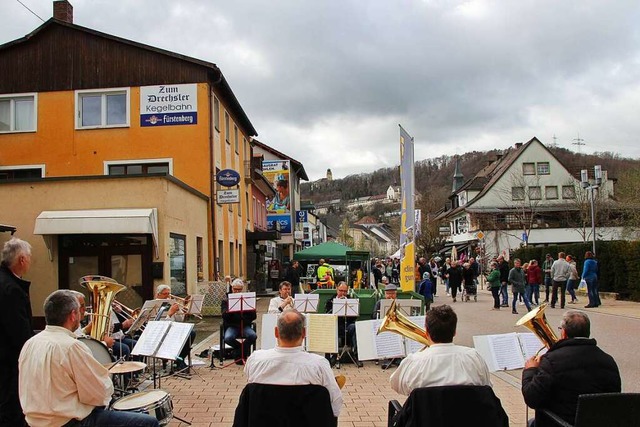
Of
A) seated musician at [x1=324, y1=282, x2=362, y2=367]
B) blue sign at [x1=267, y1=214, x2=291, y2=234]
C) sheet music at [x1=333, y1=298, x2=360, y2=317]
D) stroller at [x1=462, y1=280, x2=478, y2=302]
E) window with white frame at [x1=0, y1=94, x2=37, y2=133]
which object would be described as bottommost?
stroller at [x1=462, y1=280, x2=478, y2=302]

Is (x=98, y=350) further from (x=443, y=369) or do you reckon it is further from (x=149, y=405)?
(x=443, y=369)

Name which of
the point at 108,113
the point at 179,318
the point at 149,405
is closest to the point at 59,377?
the point at 149,405

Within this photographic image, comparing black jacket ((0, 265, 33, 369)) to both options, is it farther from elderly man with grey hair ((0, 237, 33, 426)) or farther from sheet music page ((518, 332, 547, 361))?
sheet music page ((518, 332, 547, 361))

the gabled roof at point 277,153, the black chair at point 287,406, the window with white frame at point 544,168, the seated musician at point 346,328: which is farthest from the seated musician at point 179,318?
the window with white frame at point 544,168

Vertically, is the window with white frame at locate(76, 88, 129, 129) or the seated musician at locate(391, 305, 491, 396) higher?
the window with white frame at locate(76, 88, 129, 129)

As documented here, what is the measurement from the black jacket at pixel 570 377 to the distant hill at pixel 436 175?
3321 cm

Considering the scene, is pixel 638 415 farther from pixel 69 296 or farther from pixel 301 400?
pixel 69 296

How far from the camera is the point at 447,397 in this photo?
369cm

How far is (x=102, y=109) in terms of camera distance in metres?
21.3

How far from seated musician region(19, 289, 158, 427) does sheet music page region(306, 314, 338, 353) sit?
16.1 feet

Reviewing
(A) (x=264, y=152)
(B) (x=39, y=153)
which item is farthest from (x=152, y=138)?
(A) (x=264, y=152)

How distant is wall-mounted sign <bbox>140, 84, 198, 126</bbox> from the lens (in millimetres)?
21031

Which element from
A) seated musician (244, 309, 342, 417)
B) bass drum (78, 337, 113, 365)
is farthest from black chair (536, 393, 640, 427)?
bass drum (78, 337, 113, 365)

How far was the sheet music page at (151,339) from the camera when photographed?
7.59 metres
